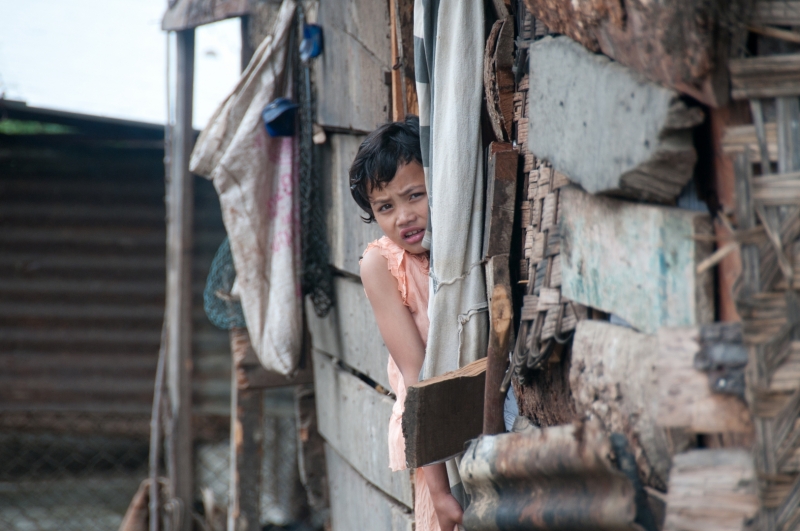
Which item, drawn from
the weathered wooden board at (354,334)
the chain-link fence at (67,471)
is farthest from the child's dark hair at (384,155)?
the chain-link fence at (67,471)

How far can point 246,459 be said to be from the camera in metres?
4.06

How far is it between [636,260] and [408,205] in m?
0.89

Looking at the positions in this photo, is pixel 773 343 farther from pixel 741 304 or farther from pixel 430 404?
pixel 430 404

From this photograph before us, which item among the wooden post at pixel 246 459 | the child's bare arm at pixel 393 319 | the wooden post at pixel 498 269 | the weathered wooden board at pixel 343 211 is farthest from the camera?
the wooden post at pixel 246 459

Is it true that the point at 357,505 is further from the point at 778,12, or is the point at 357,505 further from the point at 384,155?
the point at 778,12

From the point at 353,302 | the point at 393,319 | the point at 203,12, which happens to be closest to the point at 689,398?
the point at 393,319

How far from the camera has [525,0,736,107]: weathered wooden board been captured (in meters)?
0.95

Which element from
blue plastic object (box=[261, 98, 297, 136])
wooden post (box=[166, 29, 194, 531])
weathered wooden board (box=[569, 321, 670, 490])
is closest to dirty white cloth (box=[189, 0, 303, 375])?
blue plastic object (box=[261, 98, 297, 136])

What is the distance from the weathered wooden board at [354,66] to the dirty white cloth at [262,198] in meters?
0.24

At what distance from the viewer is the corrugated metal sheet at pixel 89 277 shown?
18.0 feet

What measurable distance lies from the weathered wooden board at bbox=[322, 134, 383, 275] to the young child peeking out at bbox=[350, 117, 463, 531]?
2.15 ft

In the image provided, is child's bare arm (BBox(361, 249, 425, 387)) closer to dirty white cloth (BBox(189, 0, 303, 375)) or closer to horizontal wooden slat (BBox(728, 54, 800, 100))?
horizontal wooden slat (BBox(728, 54, 800, 100))

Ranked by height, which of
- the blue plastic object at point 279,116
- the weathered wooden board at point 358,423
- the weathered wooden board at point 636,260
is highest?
the blue plastic object at point 279,116

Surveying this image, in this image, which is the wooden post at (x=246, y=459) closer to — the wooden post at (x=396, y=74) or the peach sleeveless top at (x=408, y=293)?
the wooden post at (x=396, y=74)
